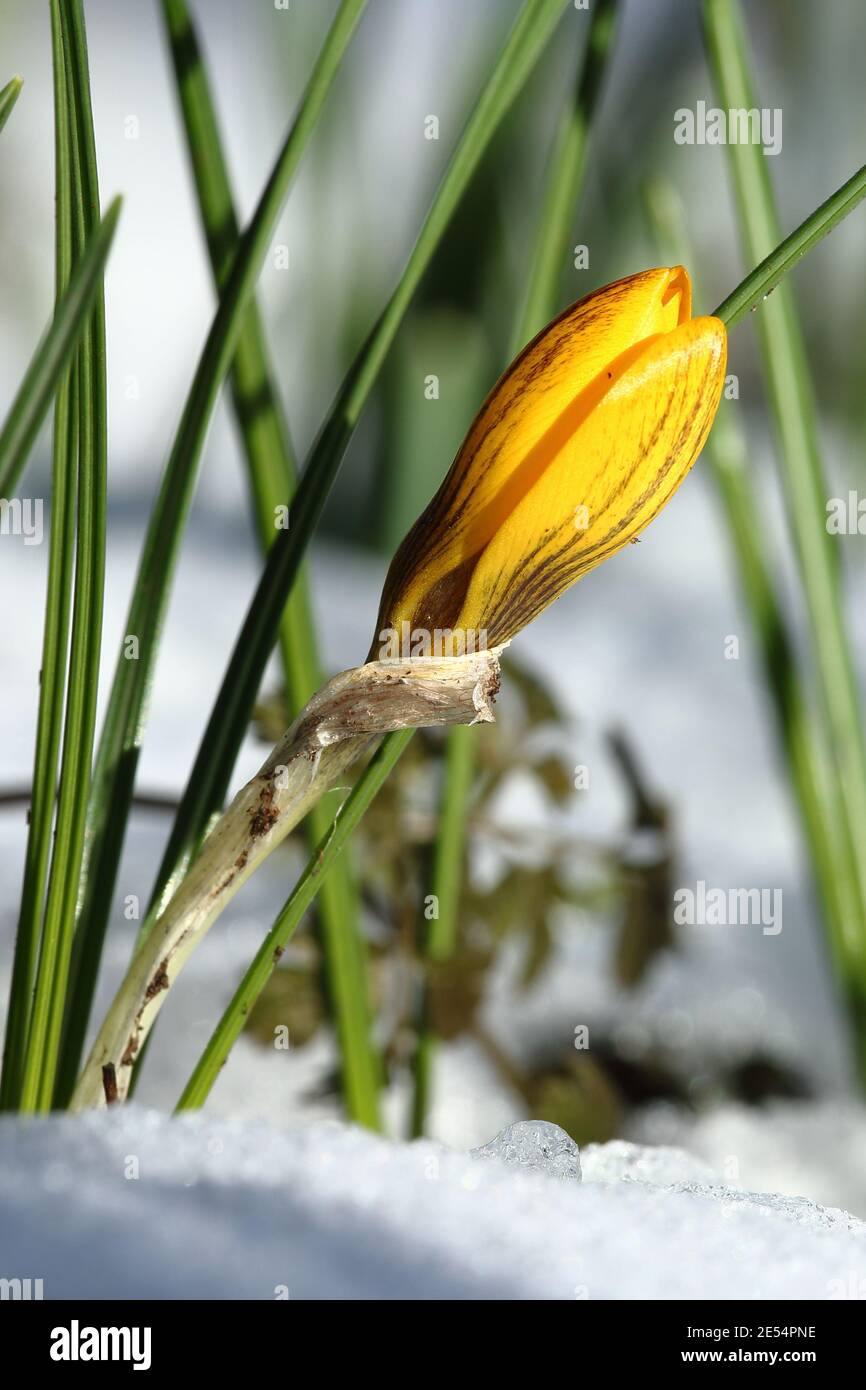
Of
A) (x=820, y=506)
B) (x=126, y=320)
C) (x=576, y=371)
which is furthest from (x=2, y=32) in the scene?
(x=576, y=371)

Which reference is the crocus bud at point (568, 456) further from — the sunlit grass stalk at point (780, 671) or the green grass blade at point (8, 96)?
the sunlit grass stalk at point (780, 671)

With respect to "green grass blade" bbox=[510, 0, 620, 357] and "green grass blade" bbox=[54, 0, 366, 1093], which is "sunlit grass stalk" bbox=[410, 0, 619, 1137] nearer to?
"green grass blade" bbox=[510, 0, 620, 357]

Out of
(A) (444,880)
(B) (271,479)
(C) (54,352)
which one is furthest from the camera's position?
(A) (444,880)

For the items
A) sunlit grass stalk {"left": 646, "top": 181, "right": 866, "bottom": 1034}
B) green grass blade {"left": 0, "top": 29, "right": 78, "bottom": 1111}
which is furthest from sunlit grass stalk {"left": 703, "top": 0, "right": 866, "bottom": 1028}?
green grass blade {"left": 0, "top": 29, "right": 78, "bottom": 1111}

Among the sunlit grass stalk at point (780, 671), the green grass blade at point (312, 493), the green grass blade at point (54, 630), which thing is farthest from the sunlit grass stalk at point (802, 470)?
the green grass blade at point (54, 630)

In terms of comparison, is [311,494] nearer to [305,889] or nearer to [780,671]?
[305,889]

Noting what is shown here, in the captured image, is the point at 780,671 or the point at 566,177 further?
the point at 780,671

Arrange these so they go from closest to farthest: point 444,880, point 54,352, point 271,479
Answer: point 54,352, point 271,479, point 444,880

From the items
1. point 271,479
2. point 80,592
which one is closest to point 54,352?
point 80,592
